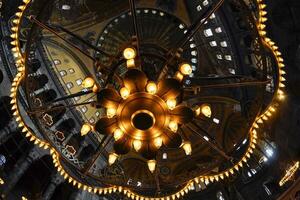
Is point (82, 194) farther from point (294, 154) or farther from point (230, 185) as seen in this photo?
point (294, 154)

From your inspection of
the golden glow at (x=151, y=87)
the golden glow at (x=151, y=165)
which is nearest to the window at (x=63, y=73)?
the golden glow at (x=151, y=165)

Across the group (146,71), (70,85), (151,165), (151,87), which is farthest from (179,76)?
(70,85)

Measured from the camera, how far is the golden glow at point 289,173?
46.5 feet

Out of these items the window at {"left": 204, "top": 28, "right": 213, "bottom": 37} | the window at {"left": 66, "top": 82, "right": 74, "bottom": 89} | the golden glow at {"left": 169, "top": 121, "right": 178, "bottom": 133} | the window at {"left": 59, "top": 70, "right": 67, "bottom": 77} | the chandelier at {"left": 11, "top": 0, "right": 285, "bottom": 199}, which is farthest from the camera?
the window at {"left": 66, "top": 82, "right": 74, "bottom": 89}

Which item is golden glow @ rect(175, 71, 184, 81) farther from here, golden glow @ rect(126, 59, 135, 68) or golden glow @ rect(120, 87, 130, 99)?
golden glow @ rect(120, 87, 130, 99)

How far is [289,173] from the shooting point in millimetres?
14797

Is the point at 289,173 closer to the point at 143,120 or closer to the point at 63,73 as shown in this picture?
the point at 143,120

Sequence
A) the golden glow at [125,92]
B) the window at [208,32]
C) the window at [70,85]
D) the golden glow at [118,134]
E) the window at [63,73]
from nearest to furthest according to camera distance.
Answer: the golden glow at [125,92], the golden glow at [118,134], the window at [208,32], the window at [63,73], the window at [70,85]

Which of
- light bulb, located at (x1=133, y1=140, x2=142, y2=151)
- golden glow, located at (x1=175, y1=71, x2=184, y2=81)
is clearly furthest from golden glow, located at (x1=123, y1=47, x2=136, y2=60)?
light bulb, located at (x1=133, y1=140, x2=142, y2=151)

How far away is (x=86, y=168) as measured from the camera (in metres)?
8.36

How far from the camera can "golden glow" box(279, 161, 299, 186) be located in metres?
Answer: 14.2

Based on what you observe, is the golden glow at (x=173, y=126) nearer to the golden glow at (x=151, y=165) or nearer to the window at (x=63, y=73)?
the golden glow at (x=151, y=165)

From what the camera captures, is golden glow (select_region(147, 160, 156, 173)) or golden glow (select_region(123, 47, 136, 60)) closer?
golden glow (select_region(123, 47, 136, 60))

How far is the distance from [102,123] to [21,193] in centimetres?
1117
